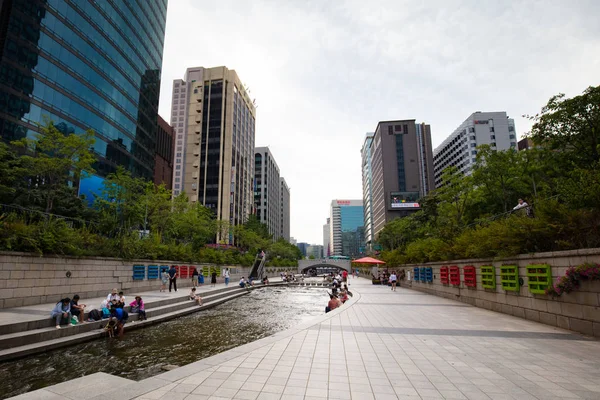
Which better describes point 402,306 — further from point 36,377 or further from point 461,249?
point 36,377

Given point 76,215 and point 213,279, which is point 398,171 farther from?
point 76,215

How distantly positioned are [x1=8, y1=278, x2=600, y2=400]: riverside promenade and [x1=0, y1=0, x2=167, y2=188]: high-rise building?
83.5 ft

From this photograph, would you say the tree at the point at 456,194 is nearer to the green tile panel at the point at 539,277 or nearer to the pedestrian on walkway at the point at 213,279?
the green tile panel at the point at 539,277

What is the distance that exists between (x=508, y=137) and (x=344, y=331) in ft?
370

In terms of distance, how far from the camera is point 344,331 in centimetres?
910

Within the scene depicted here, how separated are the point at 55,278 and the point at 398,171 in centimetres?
10603

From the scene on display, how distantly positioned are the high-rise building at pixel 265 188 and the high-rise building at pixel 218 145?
2295 cm

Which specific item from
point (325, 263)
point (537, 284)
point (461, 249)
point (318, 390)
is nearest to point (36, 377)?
point (318, 390)

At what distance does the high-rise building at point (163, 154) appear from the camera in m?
67.0

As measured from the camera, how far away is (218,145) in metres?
84.6

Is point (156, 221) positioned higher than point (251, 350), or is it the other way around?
point (156, 221)

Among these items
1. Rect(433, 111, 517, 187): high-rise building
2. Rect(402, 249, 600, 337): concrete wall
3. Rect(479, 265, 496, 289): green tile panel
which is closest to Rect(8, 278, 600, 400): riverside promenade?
Rect(402, 249, 600, 337): concrete wall

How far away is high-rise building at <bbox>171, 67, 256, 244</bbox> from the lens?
8156 cm

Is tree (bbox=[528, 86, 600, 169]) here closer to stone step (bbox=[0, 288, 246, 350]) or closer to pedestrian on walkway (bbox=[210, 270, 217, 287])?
stone step (bbox=[0, 288, 246, 350])
